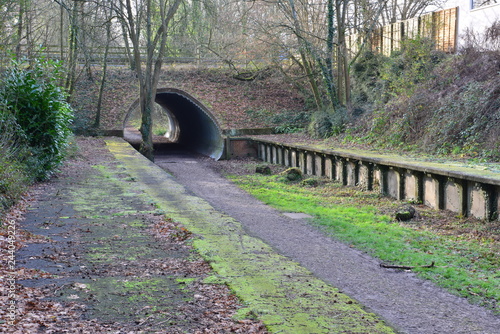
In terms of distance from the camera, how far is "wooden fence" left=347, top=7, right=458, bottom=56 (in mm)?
21875

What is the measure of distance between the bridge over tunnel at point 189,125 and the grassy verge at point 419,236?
13836 mm

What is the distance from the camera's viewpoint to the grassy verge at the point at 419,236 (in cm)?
783

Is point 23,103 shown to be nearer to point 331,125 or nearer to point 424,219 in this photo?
point 424,219

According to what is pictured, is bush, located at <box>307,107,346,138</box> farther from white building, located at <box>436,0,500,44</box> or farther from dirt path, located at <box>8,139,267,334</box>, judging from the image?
dirt path, located at <box>8,139,267,334</box>

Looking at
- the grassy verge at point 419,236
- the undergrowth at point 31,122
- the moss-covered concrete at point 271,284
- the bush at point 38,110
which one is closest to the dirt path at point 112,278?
the moss-covered concrete at point 271,284

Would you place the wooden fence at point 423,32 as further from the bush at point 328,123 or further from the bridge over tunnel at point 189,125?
the bridge over tunnel at point 189,125

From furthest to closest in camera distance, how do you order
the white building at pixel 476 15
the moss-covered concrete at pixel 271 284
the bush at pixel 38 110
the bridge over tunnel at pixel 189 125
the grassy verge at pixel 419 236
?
the bridge over tunnel at pixel 189 125
the white building at pixel 476 15
the bush at pixel 38 110
the grassy verge at pixel 419 236
the moss-covered concrete at pixel 271 284

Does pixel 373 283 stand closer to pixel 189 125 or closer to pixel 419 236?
pixel 419 236

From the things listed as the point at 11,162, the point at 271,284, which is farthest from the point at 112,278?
the point at 11,162

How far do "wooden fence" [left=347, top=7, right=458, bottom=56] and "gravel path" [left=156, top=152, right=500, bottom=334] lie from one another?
1276cm

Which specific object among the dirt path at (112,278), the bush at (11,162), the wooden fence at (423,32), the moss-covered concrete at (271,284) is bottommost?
the moss-covered concrete at (271,284)

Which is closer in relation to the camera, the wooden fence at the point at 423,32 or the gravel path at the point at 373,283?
the gravel path at the point at 373,283

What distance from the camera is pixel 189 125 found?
3738cm

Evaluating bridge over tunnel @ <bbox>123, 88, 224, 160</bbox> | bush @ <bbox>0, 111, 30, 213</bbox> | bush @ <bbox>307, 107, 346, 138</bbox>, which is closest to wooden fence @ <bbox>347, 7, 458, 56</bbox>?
bush @ <bbox>307, 107, 346, 138</bbox>
